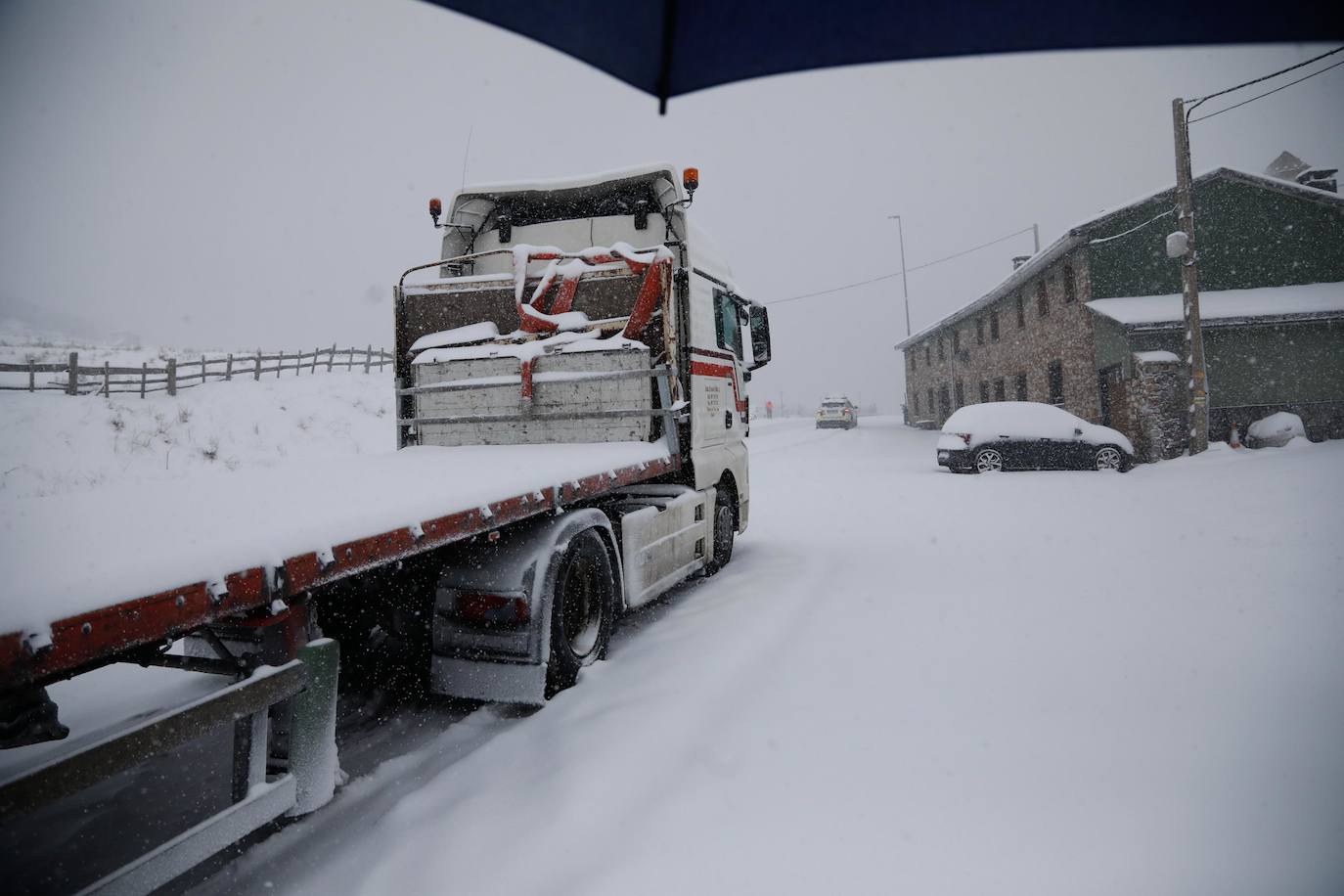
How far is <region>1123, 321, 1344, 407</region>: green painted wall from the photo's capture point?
1662 centimetres

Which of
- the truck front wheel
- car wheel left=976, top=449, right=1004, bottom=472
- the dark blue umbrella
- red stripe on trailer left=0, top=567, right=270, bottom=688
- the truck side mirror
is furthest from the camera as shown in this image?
car wheel left=976, top=449, right=1004, bottom=472

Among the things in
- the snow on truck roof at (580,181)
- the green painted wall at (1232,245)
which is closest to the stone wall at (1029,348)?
the green painted wall at (1232,245)

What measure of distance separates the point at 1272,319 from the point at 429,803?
2176 cm

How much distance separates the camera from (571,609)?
4.04 meters

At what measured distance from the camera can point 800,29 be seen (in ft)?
6.10

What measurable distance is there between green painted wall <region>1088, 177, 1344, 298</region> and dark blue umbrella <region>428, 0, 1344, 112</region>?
20.0 meters

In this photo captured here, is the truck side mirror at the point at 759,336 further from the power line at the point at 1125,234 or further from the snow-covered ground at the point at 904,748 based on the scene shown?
the power line at the point at 1125,234

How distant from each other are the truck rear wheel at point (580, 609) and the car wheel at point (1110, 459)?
13431 mm

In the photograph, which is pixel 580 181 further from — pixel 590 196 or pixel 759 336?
pixel 759 336

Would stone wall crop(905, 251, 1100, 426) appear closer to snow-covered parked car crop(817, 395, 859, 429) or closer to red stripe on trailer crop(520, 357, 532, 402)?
snow-covered parked car crop(817, 395, 859, 429)

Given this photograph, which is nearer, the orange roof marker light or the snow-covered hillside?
the orange roof marker light

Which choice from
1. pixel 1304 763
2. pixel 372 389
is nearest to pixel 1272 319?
pixel 1304 763

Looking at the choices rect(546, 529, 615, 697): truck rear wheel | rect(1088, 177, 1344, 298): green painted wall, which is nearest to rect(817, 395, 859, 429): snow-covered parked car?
rect(1088, 177, 1344, 298): green painted wall

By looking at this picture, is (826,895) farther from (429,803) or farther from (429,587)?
(429,587)
